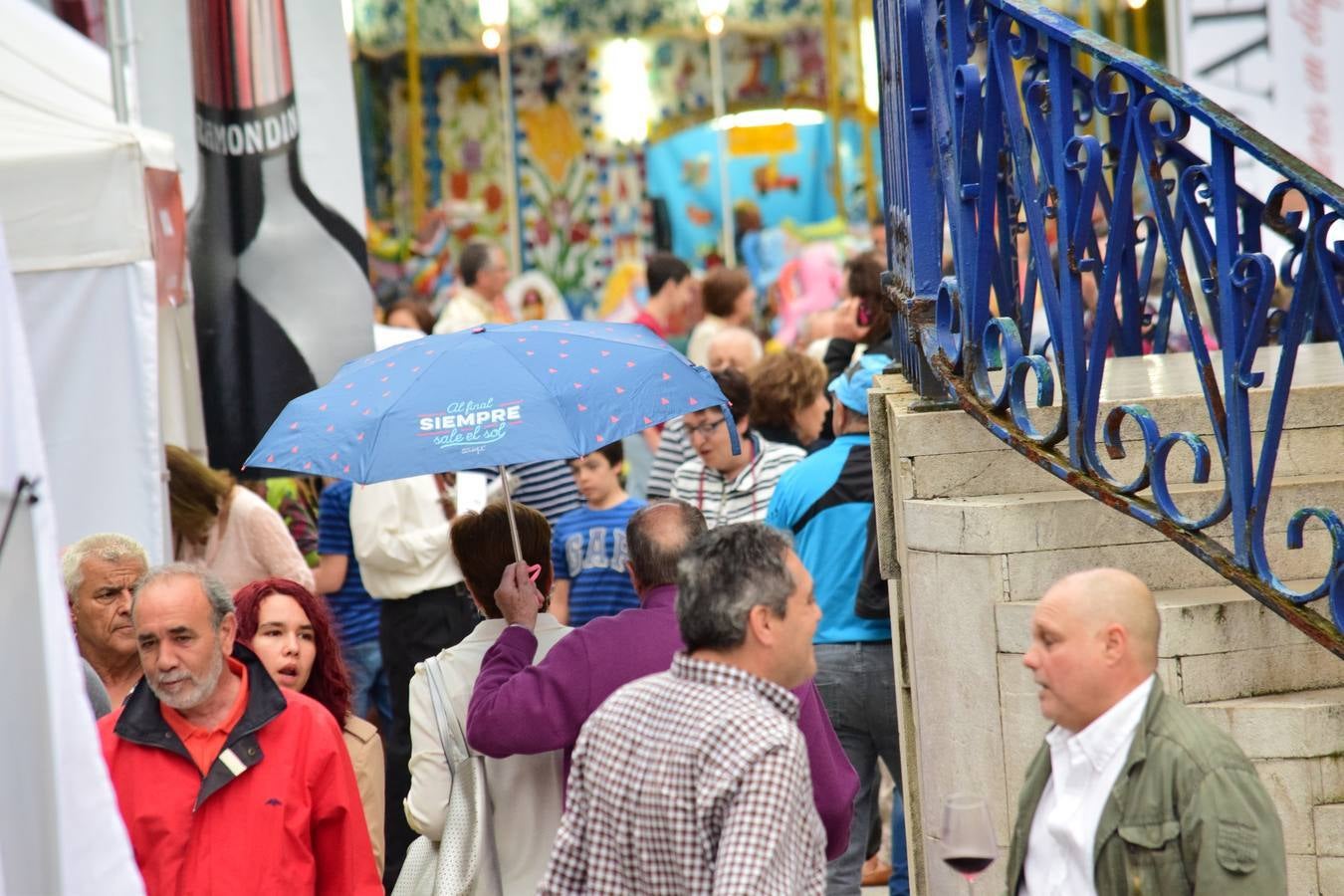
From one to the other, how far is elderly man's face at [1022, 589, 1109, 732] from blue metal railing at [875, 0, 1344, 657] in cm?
77

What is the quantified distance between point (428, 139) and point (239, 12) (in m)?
13.1

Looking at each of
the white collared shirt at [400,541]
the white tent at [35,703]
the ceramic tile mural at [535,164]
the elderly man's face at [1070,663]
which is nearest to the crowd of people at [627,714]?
the elderly man's face at [1070,663]

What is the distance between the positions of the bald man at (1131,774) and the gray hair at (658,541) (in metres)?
1.03

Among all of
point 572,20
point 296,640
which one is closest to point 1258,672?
point 296,640

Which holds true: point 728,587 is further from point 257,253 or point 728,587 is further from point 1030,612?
point 257,253

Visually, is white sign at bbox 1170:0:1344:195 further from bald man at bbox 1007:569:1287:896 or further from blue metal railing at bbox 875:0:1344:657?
bald man at bbox 1007:569:1287:896

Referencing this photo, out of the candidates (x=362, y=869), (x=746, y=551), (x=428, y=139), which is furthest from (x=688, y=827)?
(x=428, y=139)

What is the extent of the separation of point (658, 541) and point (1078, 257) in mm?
1098

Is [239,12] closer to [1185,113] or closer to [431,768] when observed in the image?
[431,768]

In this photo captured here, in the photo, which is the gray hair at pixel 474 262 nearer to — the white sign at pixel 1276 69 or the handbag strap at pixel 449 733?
the white sign at pixel 1276 69

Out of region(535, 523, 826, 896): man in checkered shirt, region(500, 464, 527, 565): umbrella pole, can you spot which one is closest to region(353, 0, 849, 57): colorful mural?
region(500, 464, 527, 565): umbrella pole

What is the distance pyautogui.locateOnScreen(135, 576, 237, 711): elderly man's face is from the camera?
3.94 m

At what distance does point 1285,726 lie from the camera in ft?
12.6

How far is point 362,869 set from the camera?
4.02m
